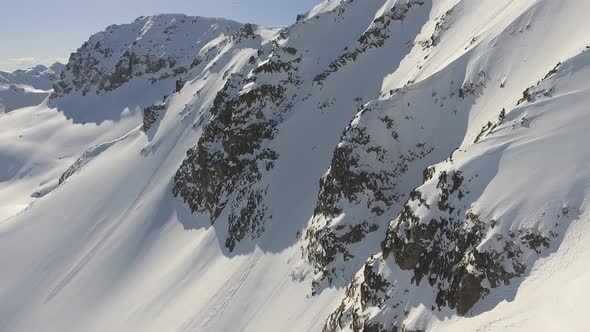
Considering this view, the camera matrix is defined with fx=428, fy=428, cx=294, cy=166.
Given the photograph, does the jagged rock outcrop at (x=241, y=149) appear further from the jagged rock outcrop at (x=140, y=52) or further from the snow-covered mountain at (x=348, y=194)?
the jagged rock outcrop at (x=140, y=52)

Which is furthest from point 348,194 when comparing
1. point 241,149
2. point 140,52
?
point 140,52

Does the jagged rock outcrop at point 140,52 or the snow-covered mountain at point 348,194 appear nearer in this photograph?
the snow-covered mountain at point 348,194

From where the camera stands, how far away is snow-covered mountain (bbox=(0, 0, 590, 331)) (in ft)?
58.5

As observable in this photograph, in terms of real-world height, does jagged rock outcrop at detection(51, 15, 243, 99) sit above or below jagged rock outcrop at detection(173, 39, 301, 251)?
above

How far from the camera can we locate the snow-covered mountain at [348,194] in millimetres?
17844

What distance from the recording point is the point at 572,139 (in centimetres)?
1873

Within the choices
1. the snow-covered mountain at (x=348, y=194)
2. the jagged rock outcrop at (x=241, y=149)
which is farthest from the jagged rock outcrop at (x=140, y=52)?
the jagged rock outcrop at (x=241, y=149)

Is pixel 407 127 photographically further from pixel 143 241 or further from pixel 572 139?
pixel 143 241

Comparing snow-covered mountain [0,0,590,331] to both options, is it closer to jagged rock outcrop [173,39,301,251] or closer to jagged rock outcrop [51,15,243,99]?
jagged rock outcrop [173,39,301,251]

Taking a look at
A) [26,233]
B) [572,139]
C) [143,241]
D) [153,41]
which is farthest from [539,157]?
[153,41]

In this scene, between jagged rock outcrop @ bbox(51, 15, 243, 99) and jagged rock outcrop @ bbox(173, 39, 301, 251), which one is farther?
jagged rock outcrop @ bbox(51, 15, 243, 99)

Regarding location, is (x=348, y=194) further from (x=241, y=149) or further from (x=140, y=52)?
(x=140, y=52)

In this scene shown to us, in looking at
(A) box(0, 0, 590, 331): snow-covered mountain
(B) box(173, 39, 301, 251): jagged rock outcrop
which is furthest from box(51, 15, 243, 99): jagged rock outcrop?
(B) box(173, 39, 301, 251): jagged rock outcrop

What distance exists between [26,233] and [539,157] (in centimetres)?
6185
